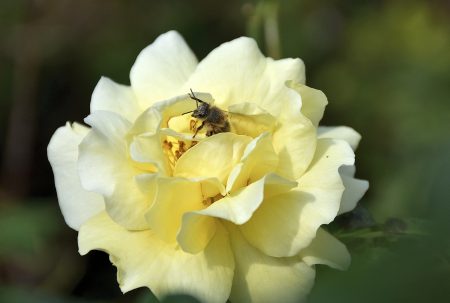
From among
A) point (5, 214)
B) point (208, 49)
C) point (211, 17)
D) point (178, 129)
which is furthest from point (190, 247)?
point (211, 17)

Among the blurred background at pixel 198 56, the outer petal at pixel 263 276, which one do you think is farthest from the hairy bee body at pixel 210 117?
the blurred background at pixel 198 56

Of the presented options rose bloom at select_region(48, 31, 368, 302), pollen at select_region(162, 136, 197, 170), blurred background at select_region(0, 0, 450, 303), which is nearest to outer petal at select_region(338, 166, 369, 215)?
rose bloom at select_region(48, 31, 368, 302)

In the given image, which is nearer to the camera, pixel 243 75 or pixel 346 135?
pixel 243 75

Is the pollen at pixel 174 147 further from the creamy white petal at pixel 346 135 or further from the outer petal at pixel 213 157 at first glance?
the creamy white petal at pixel 346 135

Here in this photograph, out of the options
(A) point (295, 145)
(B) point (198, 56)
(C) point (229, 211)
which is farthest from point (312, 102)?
(B) point (198, 56)

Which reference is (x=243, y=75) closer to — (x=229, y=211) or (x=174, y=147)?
Answer: (x=174, y=147)

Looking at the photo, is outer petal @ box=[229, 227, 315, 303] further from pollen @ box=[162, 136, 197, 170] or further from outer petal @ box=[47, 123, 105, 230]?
outer petal @ box=[47, 123, 105, 230]

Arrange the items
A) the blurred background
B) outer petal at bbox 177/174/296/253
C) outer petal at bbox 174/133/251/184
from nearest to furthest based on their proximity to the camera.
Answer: outer petal at bbox 177/174/296/253 → outer petal at bbox 174/133/251/184 → the blurred background
